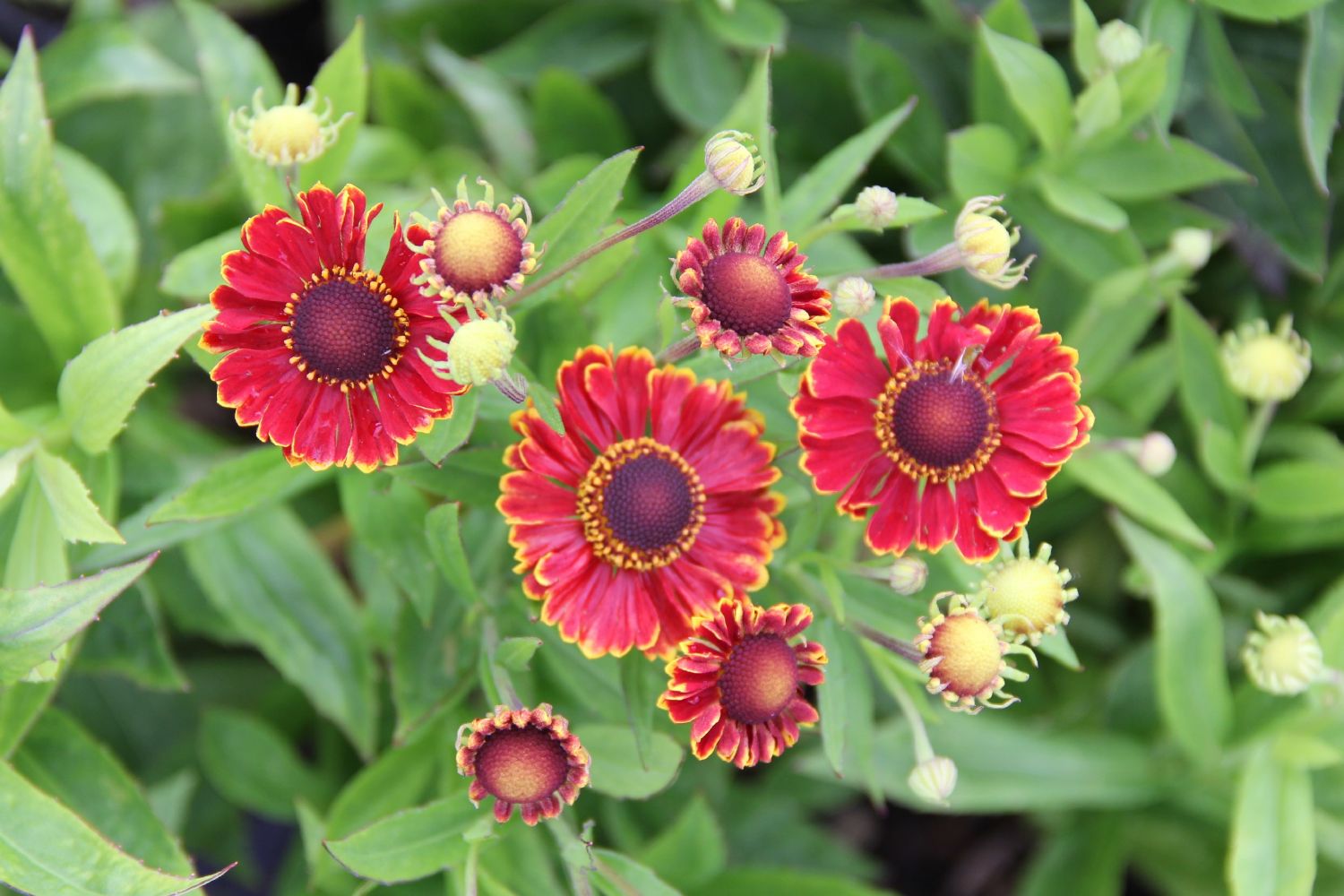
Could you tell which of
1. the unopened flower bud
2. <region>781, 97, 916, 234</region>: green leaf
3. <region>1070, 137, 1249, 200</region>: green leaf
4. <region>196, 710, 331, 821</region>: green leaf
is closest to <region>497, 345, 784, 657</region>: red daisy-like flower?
the unopened flower bud

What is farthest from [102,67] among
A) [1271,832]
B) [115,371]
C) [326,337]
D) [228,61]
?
[1271,832]

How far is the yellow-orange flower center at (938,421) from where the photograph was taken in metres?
1.24

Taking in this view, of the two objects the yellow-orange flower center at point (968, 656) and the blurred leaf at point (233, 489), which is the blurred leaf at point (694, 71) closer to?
the blurred leaf at point (233, 489)

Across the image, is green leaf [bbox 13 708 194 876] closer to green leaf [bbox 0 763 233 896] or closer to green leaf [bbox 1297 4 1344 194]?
green leaf [bbox 0 763 233 896]

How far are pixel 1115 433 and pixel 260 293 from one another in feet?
4.12

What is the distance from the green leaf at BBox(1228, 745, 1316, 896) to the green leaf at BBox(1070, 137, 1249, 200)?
2.57 ft

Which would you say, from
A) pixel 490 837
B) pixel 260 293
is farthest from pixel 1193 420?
pixel 260 293

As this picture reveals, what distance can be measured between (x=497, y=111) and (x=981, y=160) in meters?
0.86

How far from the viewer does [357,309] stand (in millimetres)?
1157

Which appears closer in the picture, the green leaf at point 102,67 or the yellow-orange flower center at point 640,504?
the yellow-orange flower center at point 640,504

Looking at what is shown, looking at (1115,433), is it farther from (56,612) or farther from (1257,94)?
(56,612)

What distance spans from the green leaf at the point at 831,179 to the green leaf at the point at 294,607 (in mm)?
870

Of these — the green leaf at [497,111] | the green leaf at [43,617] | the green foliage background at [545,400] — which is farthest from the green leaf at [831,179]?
the green leaf at [43,617]

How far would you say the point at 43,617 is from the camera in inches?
46.8
